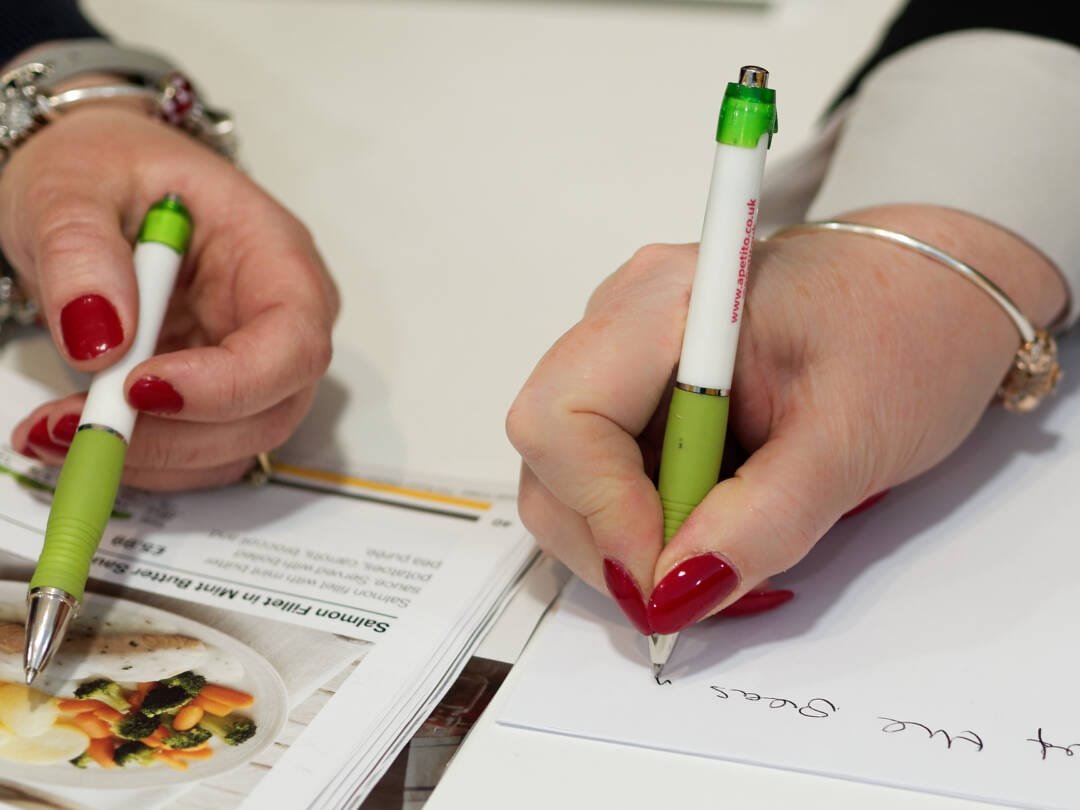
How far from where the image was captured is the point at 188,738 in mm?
370

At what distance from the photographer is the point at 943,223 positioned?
481 millimetres

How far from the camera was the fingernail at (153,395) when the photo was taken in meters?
0.43

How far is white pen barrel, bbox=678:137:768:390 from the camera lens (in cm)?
36

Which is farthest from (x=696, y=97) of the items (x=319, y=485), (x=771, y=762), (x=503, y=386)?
(x=771, y=762)

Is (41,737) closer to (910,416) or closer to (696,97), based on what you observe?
(910,416)

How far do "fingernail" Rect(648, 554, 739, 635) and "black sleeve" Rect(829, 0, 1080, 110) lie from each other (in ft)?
1.19

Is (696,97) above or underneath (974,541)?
above

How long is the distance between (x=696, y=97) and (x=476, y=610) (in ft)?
1.92

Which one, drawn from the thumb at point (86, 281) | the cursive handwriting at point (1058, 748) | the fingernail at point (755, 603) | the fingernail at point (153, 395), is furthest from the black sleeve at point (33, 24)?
the cursive handwriting at point (1058, 748)

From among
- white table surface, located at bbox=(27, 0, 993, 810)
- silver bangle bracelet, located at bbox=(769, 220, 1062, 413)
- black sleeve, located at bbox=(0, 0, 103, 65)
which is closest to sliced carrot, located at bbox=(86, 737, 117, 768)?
white table surface, located at bbox=(27, 0, 993, 810)

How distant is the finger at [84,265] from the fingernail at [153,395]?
21mm

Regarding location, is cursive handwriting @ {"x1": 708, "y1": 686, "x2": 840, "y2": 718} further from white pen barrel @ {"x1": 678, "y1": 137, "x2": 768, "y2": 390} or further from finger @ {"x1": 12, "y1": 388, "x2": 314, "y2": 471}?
finger @ {"x1": 12, "y1": 388, "x2": 314, "y2": 471}

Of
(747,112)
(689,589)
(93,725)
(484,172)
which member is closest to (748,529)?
(689,589)

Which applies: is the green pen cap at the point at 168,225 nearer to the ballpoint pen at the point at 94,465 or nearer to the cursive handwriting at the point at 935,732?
the ballpoint pen at the point at 94,465
